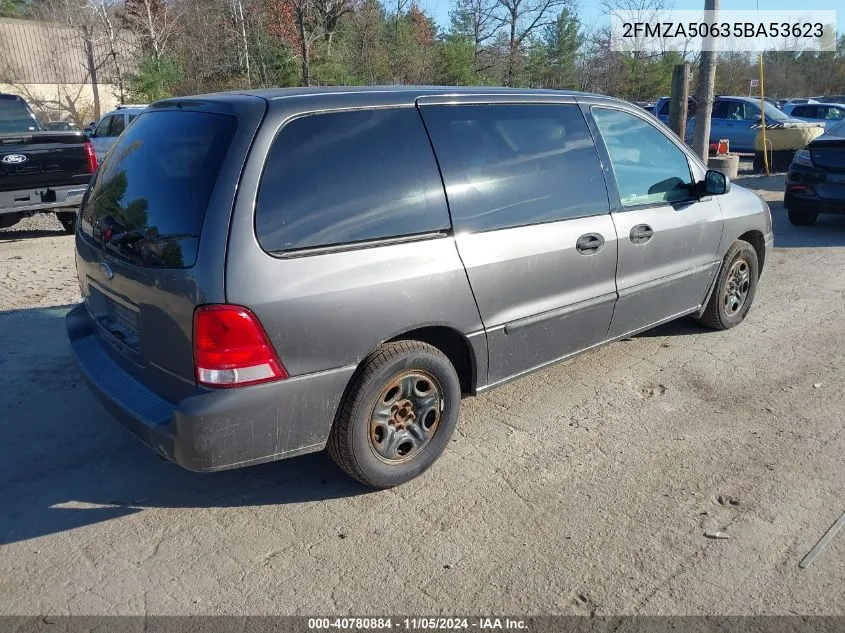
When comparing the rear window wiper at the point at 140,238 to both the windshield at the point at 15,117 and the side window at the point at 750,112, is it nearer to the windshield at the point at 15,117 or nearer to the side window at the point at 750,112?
the windshield at the point at 15,117

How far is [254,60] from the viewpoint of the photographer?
26.5m

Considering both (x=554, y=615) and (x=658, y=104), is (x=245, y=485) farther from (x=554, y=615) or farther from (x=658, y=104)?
(x=658, y=104)

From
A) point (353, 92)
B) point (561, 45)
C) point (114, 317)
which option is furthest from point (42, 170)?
point (561, 45)

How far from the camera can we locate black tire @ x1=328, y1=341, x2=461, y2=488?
3.11 metres

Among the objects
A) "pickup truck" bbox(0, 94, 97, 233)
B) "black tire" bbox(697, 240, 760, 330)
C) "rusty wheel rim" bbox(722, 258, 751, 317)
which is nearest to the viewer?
"black tire" bbox(697, 240, 760, 330)

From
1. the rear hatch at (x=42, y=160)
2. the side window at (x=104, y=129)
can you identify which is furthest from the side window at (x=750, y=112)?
the rear hatch at (x=42, y=160)

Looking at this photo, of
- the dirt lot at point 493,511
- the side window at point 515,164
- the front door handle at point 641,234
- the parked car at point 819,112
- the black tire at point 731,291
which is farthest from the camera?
the parked car at point 819,112

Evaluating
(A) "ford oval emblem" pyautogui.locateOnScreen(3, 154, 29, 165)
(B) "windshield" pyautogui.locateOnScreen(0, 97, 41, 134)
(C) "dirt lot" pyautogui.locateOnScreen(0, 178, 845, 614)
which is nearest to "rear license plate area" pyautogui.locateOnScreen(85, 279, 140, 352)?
(C) "dirt lot" pyautogui.locateOnScreen(0, 178, 845, 614)

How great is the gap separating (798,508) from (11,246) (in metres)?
9.00

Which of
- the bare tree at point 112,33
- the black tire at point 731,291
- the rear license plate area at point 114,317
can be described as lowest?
the black tire at point 731,291

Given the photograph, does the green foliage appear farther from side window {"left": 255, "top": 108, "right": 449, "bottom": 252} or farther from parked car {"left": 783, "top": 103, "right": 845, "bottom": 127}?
side window {"left": 255, "top": 108, "right": 449, "bottom": 252}

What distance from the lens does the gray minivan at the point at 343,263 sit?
2.79 metres

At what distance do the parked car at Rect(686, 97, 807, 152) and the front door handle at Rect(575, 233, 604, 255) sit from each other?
1507 centimetres

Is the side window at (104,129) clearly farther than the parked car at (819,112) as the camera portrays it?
No
